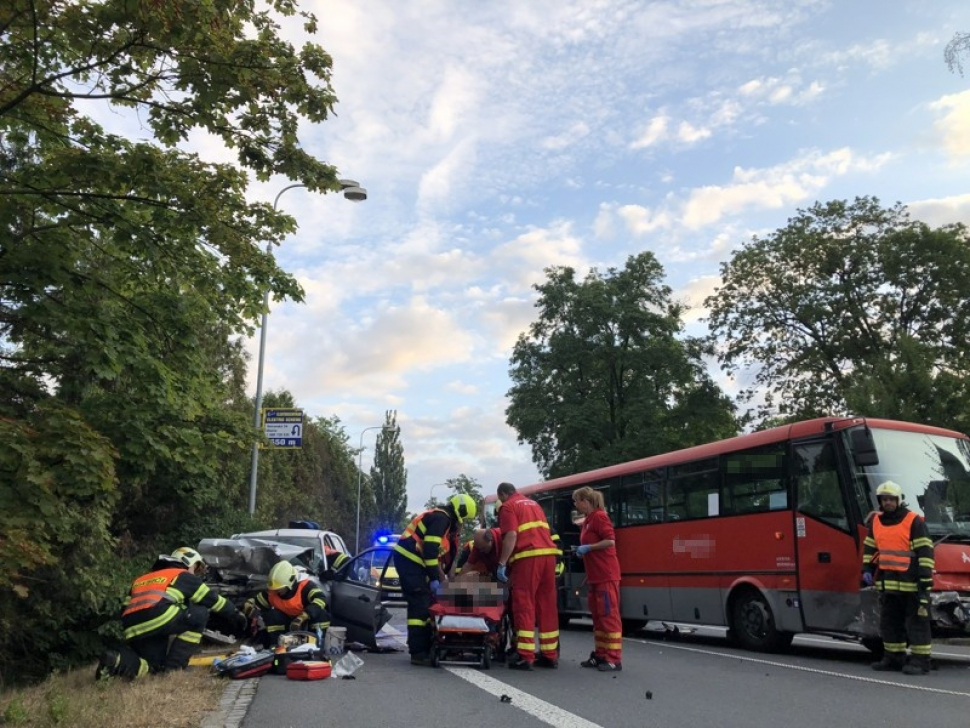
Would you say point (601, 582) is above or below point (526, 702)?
above

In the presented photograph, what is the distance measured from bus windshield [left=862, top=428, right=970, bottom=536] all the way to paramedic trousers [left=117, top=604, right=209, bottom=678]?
25.7ft

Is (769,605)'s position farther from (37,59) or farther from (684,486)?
(37,59)

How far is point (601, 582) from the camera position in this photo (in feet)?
30.1

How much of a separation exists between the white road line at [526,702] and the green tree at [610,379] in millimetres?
26751

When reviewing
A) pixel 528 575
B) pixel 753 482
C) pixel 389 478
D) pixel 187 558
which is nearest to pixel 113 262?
pixel 187 558

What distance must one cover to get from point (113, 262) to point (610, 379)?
28.8m

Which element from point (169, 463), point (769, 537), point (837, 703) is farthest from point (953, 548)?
point (169, 463)

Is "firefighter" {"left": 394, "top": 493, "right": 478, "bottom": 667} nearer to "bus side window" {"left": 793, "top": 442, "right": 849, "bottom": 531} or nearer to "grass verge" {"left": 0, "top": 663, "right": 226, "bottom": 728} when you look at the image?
"grass verge" {"left": 0, "top": 663, "right": 226, "bottom": 728}

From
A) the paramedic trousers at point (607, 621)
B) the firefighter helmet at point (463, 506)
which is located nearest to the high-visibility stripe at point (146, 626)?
the firefighter helmet at point (463, 506)

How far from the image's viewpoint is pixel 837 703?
711cm

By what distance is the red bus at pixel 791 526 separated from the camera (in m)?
10.2

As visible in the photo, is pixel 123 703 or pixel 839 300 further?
pixel 839 300

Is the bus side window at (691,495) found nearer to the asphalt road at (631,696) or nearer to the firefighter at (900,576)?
the asphalt road at (631,696)

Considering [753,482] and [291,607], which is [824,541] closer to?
[753,482]
